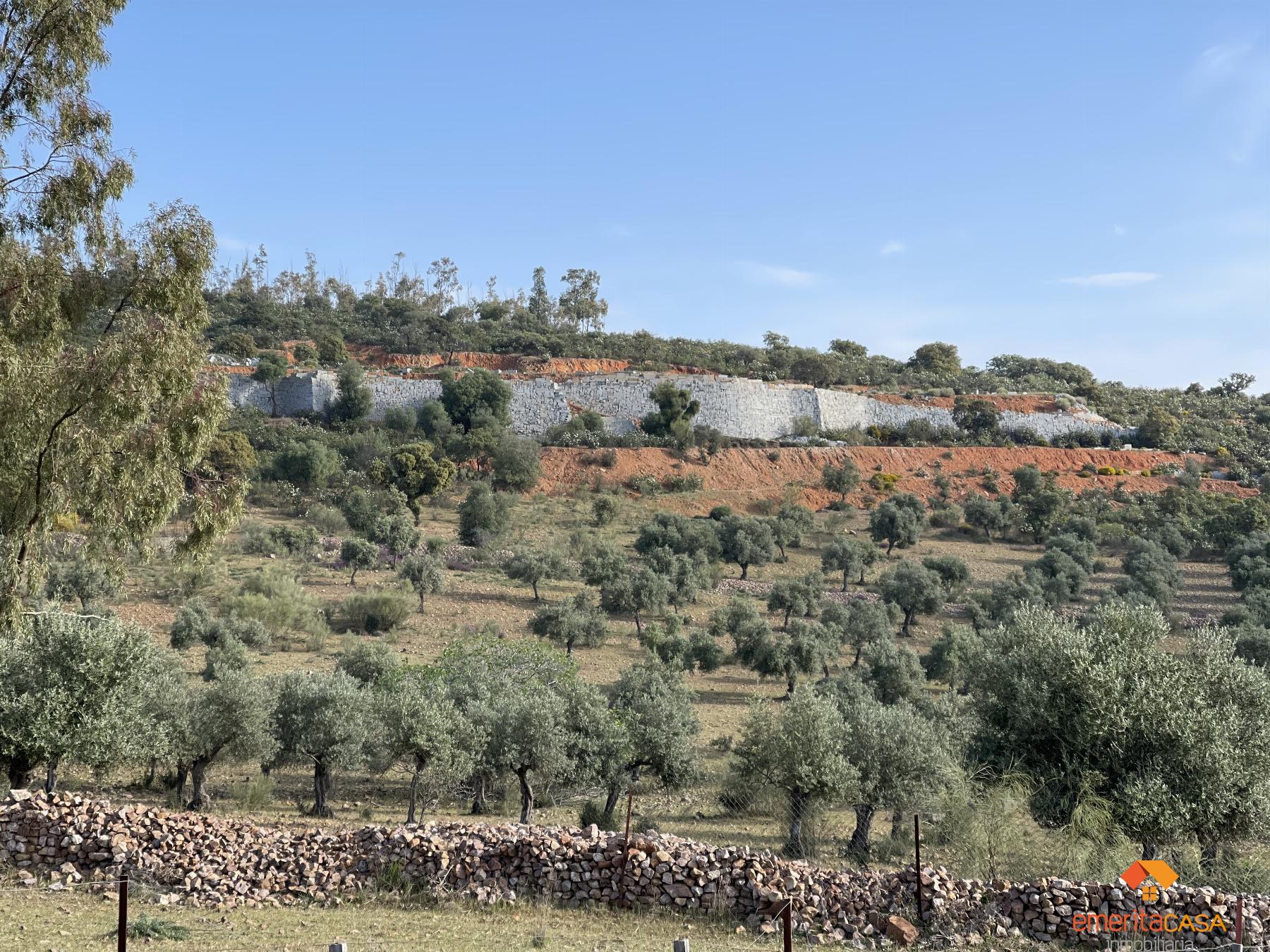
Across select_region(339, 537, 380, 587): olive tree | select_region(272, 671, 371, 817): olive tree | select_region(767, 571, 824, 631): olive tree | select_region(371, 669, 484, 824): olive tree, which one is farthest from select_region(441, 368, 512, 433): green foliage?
select_region(371, 669, 484, 824): olive tree

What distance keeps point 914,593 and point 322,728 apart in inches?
1073

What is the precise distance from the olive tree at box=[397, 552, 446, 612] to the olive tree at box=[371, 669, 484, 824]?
59.2 ft

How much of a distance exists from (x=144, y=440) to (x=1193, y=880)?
14.2 metres

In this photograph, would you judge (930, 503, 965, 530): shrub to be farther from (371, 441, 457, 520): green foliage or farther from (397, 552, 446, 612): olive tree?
(397, 552, 446, 612): olive tree

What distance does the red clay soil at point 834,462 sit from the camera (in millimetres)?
60719

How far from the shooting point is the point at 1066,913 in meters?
10.3

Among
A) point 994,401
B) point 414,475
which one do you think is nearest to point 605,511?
point 414,475

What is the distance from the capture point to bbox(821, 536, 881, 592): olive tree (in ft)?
142

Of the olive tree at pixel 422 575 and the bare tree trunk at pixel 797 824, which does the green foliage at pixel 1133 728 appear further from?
the olive tree at pixel 422 575

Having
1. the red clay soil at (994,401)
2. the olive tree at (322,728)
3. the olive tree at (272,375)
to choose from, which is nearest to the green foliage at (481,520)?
the olive tree at (272,375)

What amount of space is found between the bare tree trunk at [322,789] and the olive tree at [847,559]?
29281mm

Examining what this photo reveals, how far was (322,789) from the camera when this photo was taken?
17.1m

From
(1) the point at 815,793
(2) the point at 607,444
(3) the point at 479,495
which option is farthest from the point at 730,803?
(2) the point at 607,444

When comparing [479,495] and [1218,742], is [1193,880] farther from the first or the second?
[479,495]
